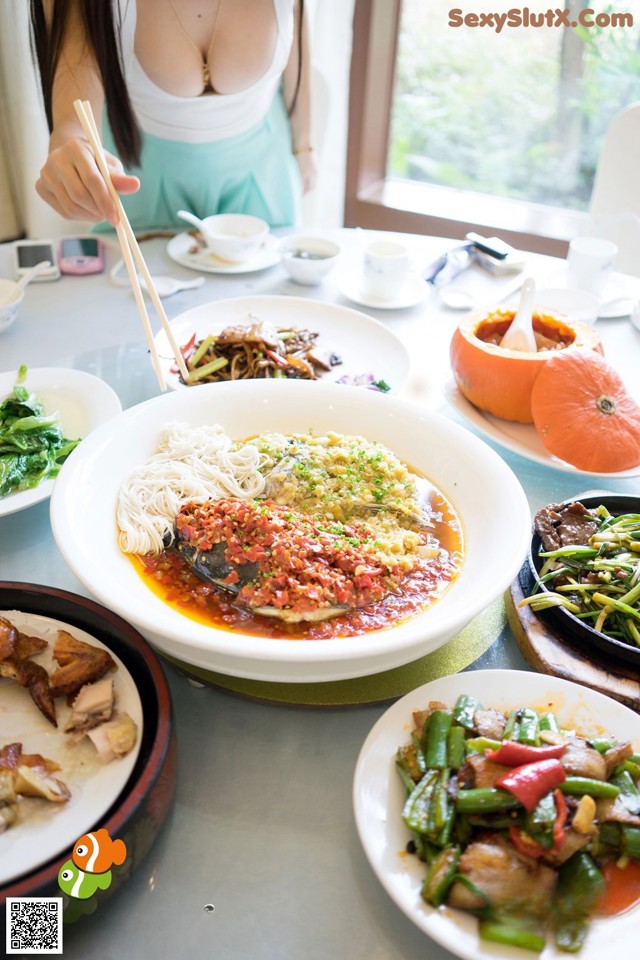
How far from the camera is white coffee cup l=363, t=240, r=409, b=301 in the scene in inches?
103

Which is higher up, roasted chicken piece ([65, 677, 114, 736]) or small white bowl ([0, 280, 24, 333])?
small white bowl ([0, 280, 24, 333])

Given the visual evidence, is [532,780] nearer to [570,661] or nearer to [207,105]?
[570,661]

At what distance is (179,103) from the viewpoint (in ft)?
9.43

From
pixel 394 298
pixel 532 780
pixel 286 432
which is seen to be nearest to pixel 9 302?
pixel 286 432

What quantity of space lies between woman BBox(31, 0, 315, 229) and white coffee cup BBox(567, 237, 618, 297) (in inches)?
52.5

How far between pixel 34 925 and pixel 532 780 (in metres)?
0.67

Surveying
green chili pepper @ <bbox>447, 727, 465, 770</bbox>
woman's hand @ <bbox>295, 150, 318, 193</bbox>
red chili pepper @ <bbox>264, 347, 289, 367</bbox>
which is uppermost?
woman's hand @ <bbox>295, 150, 318, 193</bbox>

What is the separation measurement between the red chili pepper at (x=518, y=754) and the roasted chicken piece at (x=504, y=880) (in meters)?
0.11

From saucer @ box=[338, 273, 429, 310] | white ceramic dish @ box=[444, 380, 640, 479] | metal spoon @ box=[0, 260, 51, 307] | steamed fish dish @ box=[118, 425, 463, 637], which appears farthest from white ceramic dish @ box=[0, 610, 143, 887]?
saucer @ box=[338, 273, 429, 310]

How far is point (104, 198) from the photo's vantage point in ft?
6.64

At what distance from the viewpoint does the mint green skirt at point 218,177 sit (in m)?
3.09

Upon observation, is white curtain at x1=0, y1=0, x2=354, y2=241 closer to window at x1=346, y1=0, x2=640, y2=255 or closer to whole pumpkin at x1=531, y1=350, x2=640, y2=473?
window at x1=346, y1=0, x2=640, y2=255

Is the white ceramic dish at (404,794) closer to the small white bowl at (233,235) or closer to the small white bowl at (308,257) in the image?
the small white bowl at (308,257)

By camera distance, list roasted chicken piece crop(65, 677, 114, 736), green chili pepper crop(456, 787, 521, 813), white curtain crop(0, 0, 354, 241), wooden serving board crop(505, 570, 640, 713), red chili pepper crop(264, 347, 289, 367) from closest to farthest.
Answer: green chili pepper crop(456, 787, 521, 813), roasted chicken piece crop(65, 677, 114, 736), wooden serving board crop(505, 570, 640, 713), red chili pepper crop(264, 347, 289, 367), white curtain crop(0, 0, 354, 241)
